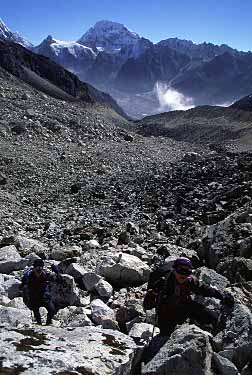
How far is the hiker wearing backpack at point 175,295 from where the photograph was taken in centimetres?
650

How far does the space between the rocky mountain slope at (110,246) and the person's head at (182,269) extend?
26.5 inches

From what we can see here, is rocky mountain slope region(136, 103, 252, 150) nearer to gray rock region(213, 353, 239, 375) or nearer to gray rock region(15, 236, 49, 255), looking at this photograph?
gray rock region(15, 236, 49, 255)

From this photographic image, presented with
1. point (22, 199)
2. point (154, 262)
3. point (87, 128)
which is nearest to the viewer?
point (154, 262)

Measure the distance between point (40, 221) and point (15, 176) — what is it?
7650 millimetres

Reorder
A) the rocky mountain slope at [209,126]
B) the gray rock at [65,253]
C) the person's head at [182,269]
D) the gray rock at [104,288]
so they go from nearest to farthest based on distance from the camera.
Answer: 1. the person's head at [182,269]
2. the gray rock at [104,288]
3. the gray rock at [65,253]
4. the rocky mountain slope at [209,126]

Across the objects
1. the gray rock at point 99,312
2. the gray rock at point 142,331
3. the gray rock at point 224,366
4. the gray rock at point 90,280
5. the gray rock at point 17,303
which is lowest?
the gray rock at point 224,366

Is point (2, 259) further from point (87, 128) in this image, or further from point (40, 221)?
point (87, 128)

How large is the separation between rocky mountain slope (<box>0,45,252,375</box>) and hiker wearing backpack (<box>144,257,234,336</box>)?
1.26 ft

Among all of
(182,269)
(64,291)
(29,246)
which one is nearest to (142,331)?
(182,269)

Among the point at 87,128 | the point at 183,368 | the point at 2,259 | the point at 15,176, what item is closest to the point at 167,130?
the point at 87,128

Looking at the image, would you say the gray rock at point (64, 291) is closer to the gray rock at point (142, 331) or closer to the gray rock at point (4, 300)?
the gray rock at point (4, 300)

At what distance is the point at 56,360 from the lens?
16.8 ft

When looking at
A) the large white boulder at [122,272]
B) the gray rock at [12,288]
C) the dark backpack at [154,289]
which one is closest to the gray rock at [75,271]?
the large white boulder at [122,272]

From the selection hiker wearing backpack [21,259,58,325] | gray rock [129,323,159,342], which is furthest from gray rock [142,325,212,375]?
hiker wearing backpack [21,259,58,325]
